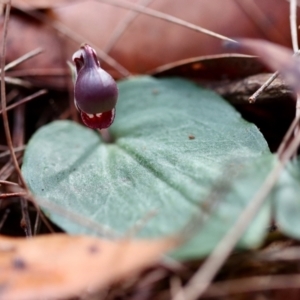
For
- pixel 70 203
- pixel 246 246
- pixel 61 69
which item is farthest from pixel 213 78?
pixel 246 246

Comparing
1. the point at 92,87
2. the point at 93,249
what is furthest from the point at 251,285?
the point at 92,87

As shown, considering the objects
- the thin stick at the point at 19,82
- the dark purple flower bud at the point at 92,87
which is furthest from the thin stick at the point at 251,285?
the thin stick at the point at 19,82

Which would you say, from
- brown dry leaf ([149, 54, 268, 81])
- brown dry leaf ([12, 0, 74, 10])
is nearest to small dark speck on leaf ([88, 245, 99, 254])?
brown dry leaf ([149, 54, 268, 81])

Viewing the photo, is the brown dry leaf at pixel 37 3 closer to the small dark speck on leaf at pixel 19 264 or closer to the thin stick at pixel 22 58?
the thin stick at pixel 22 58

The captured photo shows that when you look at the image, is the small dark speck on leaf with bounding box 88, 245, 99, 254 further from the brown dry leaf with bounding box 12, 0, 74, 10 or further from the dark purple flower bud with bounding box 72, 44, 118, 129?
the brown dry leaf with bounding box 12, 0, 74, 10

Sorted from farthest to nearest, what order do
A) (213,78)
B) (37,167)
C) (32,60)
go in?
(32,60) → (213,78) → (37,167)

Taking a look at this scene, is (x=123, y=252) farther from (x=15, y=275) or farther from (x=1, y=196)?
(x=1, y=196)
